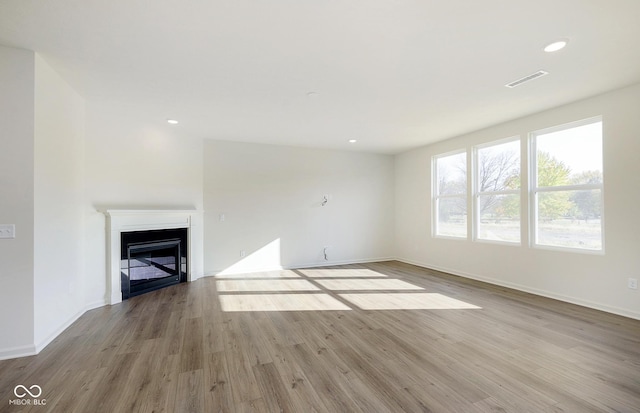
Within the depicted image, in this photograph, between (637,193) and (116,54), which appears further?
(637,193)

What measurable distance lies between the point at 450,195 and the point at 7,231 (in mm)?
6153

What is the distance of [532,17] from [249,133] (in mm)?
4068

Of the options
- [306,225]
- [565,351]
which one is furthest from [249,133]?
[565,351]

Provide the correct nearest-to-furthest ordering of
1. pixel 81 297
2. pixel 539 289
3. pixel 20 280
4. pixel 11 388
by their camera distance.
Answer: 1. pixel 11 388
2. pixel 20 280
3. pixel 81 297
4. pixel 539 289

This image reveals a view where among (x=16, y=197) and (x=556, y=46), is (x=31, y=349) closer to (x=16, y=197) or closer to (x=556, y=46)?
(x=16, y=197)

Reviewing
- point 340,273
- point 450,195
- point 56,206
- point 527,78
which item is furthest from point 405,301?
point 56,206

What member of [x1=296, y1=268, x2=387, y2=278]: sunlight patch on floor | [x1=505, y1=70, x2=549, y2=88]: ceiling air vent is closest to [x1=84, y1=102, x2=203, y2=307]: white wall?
[x1=296, y1=268, x2=387, y2=278]: sunlight patch on floor

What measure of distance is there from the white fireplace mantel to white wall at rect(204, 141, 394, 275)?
0.24 metres

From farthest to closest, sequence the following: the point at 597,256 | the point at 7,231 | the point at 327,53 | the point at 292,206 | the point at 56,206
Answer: the point at 292,206 → the point at 597,256 → the point at 56,206 → the point at 327,53 → the point at 7,231

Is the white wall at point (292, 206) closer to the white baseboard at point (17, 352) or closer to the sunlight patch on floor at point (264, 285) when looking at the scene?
the sunlight patch on floor at point (264, 285)

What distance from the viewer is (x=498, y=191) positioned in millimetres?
4699

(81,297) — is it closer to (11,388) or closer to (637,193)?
(11,388)

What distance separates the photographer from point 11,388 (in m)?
1.99

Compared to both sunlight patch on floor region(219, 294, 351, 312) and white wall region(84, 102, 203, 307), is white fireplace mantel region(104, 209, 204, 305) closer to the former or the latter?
white wall region(84, 102, 203, 307)
